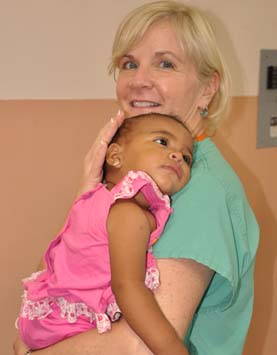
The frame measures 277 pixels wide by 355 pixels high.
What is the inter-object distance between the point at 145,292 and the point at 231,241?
0.24 m

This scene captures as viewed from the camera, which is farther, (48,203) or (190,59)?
(48,203)

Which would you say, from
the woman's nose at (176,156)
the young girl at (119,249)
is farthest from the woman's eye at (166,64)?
the woman's nose at (176,156)

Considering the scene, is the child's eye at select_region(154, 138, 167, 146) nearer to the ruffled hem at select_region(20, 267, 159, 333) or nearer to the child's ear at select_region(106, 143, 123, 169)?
the child's ear at select_region(106, 143, 123, 169)

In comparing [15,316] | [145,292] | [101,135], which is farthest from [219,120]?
[15,316]

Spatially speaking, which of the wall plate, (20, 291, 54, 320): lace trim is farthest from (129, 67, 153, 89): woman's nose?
the wall plate

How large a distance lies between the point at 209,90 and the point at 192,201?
0.44 metres

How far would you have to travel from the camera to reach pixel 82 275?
1092 mm

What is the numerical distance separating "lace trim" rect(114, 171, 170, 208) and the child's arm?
52mm

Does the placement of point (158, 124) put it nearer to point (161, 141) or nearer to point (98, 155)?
point (161, 141)

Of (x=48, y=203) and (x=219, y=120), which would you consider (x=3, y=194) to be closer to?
(x=48, y=203)

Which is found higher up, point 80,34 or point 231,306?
point 80,34

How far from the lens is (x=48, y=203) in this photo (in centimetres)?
186

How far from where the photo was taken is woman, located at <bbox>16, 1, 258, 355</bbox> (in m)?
1.03

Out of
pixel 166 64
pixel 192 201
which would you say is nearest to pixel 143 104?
pixel 166 64
